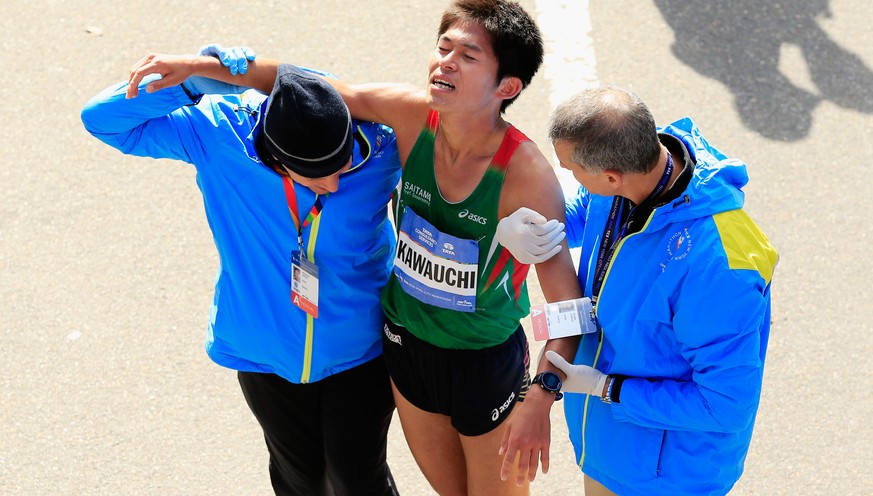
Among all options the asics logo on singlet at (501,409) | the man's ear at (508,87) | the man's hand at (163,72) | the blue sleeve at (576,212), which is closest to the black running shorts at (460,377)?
the asics logo on singlet at (501,409)

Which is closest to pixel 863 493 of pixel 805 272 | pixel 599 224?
pixel 805 272

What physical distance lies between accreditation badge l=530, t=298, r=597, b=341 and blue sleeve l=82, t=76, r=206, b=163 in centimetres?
117

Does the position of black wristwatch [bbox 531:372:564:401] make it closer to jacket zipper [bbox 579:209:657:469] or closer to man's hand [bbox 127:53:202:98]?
jacket zipper [bbox 579:209:657:469]

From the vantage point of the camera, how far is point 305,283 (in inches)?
125

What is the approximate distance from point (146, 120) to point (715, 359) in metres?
1.84

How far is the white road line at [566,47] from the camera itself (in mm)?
5824

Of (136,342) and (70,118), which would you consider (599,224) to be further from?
(70,118)

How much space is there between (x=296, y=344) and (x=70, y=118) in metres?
3.09

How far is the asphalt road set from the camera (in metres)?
4.23

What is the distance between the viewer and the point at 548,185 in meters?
2.96

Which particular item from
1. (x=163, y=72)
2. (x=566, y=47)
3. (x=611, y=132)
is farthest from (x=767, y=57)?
(x=163, y=72)

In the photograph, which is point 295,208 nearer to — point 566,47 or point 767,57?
point 566,47

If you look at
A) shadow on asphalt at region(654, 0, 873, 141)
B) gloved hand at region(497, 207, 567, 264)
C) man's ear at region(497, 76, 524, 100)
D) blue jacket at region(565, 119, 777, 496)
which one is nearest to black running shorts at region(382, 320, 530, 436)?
blue jacket at region(565, 119, 777, 496)

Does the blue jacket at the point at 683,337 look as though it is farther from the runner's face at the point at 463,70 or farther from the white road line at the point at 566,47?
the white road line at the point at 566,47
